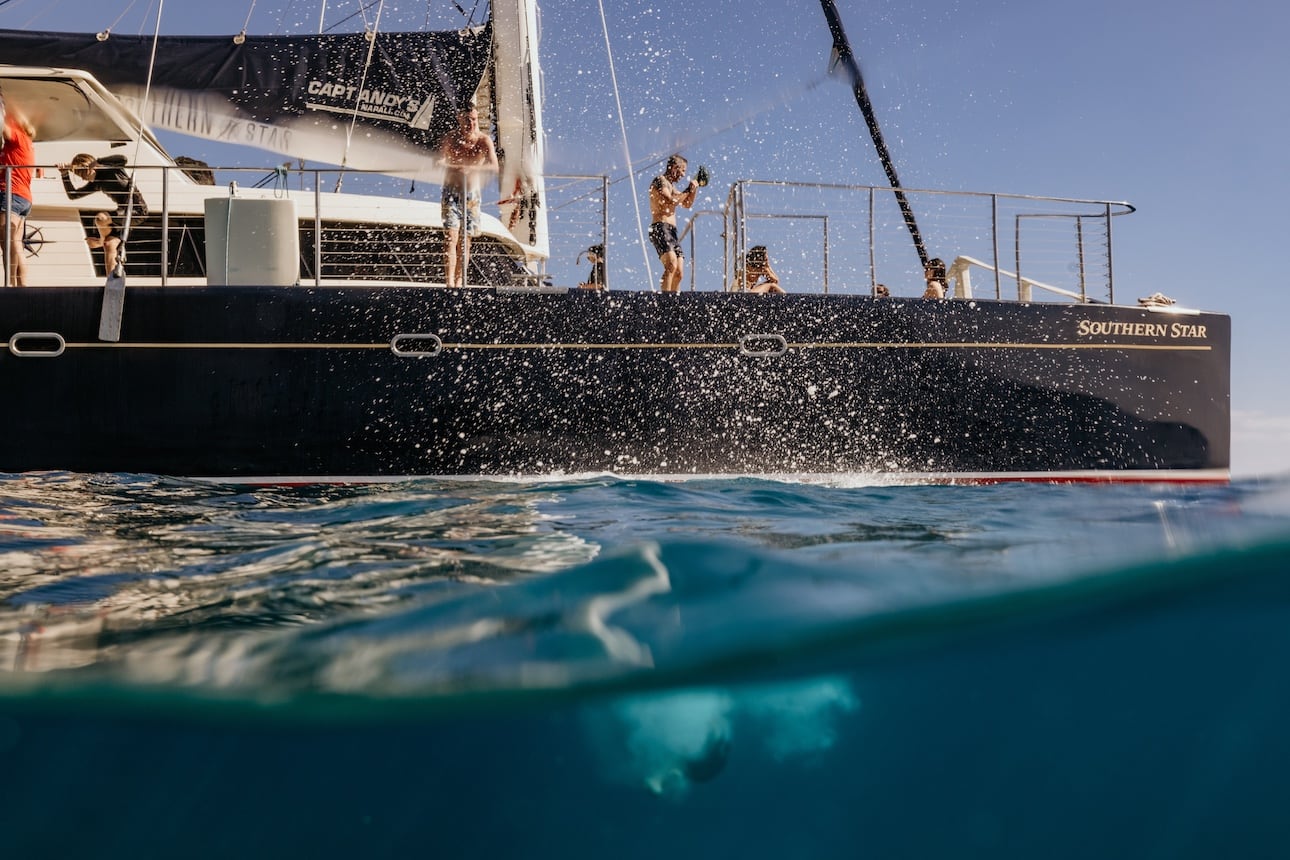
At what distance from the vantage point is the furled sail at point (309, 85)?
8422mm

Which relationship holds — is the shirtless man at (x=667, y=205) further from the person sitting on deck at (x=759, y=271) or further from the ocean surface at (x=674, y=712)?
the ocean surface at (x=674, y=712)

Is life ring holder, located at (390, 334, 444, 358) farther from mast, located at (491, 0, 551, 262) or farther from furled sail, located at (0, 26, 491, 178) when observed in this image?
furled sail, located at (0, 26, 491, 178)

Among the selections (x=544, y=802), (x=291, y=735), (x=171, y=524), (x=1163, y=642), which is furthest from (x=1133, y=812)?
(x=171, y=524)

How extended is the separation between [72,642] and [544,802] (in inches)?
47.5

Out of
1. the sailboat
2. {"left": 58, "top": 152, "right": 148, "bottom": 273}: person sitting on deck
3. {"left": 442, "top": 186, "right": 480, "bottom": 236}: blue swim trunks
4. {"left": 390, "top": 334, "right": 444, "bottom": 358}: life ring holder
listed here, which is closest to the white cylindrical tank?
the sailboat

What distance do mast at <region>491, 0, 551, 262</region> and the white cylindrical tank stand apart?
2.45m

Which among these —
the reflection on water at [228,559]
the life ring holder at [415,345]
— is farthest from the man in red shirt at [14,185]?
the life ring holder at [415,345]

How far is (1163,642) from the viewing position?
2375 mm

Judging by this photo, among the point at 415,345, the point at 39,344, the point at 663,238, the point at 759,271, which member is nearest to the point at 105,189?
the point at 39,344

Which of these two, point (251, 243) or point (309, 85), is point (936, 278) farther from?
point (309, 85)

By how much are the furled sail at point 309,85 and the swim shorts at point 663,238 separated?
3034mm

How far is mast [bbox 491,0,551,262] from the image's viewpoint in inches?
321

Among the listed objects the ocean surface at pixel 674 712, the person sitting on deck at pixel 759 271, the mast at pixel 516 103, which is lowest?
the ocean surface at pixel 674 712

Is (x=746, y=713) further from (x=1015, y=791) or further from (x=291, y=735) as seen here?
(x=291, y=735)
